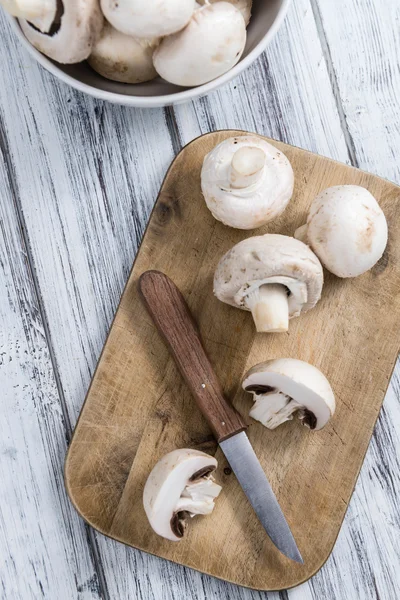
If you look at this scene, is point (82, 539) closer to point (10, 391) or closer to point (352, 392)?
point (10, 391)

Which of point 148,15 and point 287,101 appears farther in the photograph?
point 287,101

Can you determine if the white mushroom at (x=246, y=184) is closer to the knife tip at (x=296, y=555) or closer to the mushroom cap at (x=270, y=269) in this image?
the mushroom cap at (x=270, y=269)

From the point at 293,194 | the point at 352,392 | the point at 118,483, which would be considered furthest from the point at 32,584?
the point at 293,194

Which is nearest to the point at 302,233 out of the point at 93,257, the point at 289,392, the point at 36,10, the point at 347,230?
the point at 347,230

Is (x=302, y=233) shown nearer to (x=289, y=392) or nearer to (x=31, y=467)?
(x=289, y=392)

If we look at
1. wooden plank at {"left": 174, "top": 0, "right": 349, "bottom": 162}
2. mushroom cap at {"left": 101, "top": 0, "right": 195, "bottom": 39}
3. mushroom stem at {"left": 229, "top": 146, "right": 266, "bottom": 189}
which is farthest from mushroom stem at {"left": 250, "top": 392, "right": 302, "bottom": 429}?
mushroom cap at {"left": 101, "top": 0, "right": 195, "bottom": 39}

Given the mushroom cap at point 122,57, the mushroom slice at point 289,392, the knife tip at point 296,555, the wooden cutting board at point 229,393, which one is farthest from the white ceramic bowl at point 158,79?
the knife tip at point 296,555
